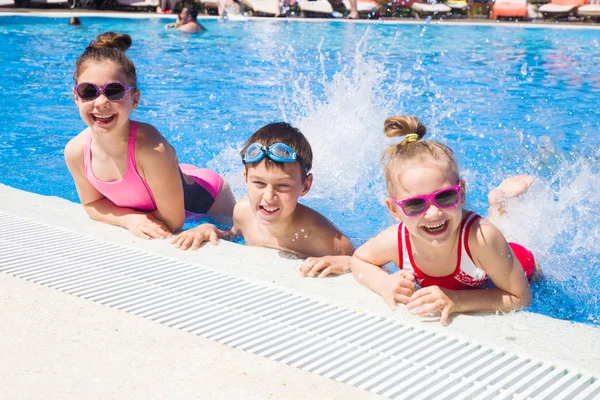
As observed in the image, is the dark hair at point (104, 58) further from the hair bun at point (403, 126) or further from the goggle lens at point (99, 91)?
the hair bun at point (403, 126)

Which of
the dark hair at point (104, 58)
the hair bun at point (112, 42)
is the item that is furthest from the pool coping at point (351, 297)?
the hair bun at point (112, 42)

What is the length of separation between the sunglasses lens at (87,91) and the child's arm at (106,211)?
501 mm

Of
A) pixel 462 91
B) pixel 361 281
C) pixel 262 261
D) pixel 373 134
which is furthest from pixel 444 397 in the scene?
pixel 462 91

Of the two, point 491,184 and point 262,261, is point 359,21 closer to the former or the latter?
point 491,184

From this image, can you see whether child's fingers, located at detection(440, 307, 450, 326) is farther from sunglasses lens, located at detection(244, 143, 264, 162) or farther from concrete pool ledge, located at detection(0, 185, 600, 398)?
sunglasses lens, located at detection(244, 143, 264, 162)

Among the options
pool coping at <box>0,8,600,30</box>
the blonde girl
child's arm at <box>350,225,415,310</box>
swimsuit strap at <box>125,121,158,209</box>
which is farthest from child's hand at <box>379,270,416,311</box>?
pool coping at <box>0,8,600,30</box>

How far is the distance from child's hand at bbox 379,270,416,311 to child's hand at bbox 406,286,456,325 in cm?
6

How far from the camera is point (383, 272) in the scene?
3264 mm

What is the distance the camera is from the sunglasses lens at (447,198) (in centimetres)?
296

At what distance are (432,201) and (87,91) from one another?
2.18 m

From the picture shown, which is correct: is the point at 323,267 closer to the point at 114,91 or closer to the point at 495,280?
the point at 495,280

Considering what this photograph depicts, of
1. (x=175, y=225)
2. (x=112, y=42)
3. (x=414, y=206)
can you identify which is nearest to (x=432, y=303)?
(x=414, y=206)

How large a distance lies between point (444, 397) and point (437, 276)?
1157 millimetres

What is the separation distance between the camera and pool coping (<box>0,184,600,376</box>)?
2650 millimetres
